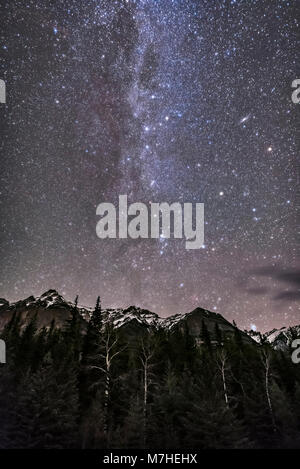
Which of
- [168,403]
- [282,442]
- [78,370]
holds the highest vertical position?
[78,370]

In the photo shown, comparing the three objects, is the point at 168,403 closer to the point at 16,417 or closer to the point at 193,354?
the point at 16,417

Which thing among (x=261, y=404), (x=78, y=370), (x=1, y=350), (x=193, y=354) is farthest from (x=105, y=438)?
(x=193, y=354)

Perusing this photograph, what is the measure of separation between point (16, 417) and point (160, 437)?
968 cm

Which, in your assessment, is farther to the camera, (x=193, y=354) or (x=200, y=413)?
(x=193, y=354)

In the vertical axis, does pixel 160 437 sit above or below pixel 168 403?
below

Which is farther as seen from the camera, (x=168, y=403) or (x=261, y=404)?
(x=261, y=404)

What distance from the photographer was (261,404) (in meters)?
23.6

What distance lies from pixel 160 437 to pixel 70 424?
18.7ft

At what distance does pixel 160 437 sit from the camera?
1603 cm
